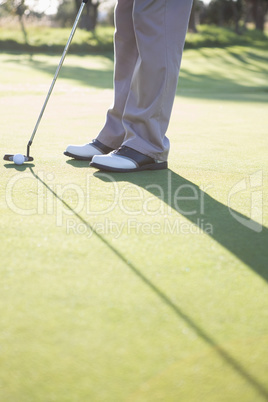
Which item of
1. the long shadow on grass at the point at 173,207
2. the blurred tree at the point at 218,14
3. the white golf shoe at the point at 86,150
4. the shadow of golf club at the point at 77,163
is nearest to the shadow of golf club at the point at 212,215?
the long shadow on grass at the point at 173,207

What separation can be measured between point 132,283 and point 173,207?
2.04 ft

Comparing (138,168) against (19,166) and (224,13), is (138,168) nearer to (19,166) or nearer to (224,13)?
(19,166)

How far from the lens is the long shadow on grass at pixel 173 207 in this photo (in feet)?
2.63

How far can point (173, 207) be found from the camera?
166cm

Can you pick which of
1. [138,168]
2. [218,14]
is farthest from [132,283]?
[218,14]

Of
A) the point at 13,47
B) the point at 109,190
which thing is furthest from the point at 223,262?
the point at 13,47

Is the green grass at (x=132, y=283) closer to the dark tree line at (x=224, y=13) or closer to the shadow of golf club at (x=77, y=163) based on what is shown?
the shadow of golf club at (x=77, y=163)

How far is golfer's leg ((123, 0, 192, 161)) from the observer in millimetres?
2219

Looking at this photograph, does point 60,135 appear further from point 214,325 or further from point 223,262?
point 214,325

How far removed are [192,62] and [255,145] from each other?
11.1 meters

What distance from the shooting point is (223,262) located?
3.91ft

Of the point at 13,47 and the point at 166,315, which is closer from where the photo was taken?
the point at 166,315

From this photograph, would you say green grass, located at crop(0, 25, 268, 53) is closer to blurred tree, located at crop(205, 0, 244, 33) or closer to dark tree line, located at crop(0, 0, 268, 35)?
dark tree line, located at crop(0, 0, 268, 35)

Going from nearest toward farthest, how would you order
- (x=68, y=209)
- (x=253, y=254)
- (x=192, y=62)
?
(x=253, y=254) → (x=68, y=209) → (x=192, y=62)
